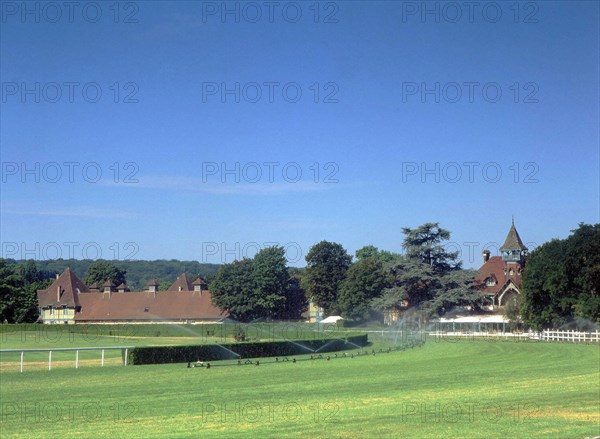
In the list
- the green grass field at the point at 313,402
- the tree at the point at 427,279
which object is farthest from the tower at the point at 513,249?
the green grass field at the point at 313,402

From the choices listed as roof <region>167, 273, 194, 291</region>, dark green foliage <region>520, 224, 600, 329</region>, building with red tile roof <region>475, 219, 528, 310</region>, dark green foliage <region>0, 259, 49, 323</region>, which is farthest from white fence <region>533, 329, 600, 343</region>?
roof <region>167, 273, 194, 291</region>

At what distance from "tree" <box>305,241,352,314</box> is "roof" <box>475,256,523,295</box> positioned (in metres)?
20.6

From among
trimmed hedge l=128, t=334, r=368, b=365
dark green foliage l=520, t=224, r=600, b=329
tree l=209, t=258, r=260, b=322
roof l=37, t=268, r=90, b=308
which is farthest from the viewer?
roof l=37, t=268, r=90, b=308

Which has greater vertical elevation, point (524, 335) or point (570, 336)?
point (570, 336)

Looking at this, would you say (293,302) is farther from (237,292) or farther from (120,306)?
(120,306)

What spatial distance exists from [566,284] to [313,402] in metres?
53.0

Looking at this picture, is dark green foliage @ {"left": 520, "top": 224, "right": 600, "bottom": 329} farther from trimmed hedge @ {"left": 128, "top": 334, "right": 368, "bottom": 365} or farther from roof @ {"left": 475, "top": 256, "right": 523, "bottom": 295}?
roof @ {"left": 475, "top": 256, "right": 523, "bottom": 295}

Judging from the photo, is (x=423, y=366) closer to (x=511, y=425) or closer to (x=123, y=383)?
(x=123, y=383)

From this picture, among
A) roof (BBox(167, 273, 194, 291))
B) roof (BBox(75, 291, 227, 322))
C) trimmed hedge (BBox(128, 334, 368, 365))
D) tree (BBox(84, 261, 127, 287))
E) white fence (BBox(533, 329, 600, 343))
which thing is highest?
tree (BBox(84, 261, 127, 287))

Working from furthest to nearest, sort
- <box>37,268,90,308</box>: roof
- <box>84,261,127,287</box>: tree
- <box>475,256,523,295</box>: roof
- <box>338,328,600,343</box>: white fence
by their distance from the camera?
<box>84,261,127,287</box>: tree, <box>37,268,90,308</box>: roof, <box>475,256,523,295</box>: roof, <box>338,328,600,343</box>: white fence

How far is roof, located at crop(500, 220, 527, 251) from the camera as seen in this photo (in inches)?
4658

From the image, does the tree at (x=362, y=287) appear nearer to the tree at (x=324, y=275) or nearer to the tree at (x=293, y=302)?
the tree at (x=324, y=275)

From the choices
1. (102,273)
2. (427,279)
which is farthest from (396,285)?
(102,273)

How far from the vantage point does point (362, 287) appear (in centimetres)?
10725
